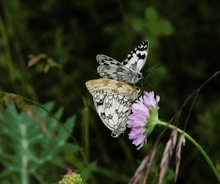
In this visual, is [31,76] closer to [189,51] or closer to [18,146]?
[189,51]

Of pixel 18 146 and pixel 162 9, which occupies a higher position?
pixel 162 9

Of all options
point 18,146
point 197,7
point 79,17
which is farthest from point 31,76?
point 18,146

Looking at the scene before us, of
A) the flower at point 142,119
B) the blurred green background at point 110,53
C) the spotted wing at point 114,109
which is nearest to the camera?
the flower at point 142,119

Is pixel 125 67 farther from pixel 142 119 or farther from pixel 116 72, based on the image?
pixel 142 119

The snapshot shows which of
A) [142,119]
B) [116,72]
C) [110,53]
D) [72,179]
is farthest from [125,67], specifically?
[110,53]

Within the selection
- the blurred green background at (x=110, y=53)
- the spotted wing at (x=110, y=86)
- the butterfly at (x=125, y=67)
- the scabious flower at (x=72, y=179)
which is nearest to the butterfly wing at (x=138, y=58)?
the butterfly at (x=125, y=67)

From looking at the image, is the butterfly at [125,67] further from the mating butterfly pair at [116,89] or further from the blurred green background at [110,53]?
the blurred green background at [110,53]
